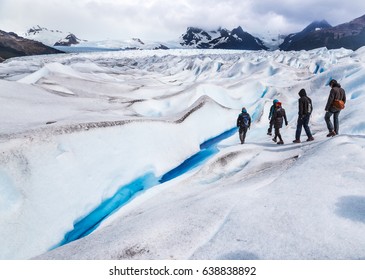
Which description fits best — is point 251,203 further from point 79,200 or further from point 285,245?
point 79,200

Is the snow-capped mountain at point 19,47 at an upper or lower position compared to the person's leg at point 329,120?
upper

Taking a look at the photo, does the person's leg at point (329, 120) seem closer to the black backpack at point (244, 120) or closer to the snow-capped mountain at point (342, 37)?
the black backpack at point (244, 120)

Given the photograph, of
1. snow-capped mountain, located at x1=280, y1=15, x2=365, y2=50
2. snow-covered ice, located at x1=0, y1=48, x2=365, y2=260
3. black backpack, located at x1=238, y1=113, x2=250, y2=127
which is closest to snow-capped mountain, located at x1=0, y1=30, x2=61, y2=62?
snow-covered ice, located at x1=0, y1=48, x2=365, y2=260

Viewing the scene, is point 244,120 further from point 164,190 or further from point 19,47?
point 19,47

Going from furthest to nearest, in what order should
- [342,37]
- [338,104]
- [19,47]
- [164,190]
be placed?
[342,37] < [19,47] < [338,104] < [164,190]

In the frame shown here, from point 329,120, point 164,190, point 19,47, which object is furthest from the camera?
point 19,47

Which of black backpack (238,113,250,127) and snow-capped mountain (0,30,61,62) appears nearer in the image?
black backpack (238,113,250,127)

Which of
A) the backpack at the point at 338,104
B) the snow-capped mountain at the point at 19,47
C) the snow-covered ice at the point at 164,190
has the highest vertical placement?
the snow-capped mountain at the point at 19,47

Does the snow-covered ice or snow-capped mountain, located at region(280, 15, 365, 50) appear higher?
snow-capped mountain, located at region(280, 15, 365, 50)

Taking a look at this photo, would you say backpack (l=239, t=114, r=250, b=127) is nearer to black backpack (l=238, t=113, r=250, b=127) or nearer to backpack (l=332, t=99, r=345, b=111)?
black backpack (l=238, t=113, r=250, b=127)

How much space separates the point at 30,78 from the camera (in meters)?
16.8

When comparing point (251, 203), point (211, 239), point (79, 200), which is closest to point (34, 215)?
point (79, 200)

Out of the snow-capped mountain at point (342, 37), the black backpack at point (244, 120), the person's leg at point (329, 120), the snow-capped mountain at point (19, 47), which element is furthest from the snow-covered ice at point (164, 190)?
the snow-capped mountain at point (342, 37)

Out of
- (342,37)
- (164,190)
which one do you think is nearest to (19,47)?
(164,190)
